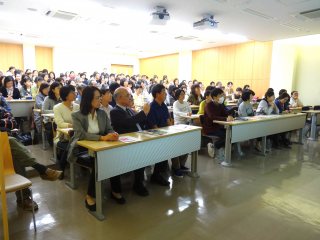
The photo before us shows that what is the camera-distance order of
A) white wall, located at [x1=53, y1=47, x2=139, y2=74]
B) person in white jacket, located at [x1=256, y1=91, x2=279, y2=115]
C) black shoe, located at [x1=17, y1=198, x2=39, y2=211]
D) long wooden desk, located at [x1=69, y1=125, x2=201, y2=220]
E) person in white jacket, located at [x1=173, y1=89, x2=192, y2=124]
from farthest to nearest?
white wall, located at [x1=53, y1=47, x2=139, y2=74] → person in white jacket, located at [x1=256, y1=91, x2=279, y2=115] → person in white jacket, located at [x1=173, y1=89, x2=192, y2=124] → black shoe, located at [x1=17, y1=198, x2=39, y2=211] → long wooden desk, located at [x1=69, y1=125, x2=201, y2=220]

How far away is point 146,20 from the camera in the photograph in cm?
669

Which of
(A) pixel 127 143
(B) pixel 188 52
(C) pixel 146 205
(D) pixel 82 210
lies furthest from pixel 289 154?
(B) pixel 188 52

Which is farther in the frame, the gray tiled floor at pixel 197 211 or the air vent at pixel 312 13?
the air vent at pixel 312 13

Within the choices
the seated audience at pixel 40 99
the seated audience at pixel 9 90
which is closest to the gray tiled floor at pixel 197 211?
the seated audience at pixel 40 99

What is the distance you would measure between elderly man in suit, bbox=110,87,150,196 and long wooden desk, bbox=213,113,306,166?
1.65 meters

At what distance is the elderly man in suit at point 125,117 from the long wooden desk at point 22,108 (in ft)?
10.8

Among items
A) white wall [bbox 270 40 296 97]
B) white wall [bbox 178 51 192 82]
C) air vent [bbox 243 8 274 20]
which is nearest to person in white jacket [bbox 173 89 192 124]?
air vent [bbox 243 8 274 20]

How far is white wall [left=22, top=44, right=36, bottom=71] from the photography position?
1159cm

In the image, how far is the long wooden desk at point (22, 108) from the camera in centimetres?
518

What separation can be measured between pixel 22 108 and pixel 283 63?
8942 mm

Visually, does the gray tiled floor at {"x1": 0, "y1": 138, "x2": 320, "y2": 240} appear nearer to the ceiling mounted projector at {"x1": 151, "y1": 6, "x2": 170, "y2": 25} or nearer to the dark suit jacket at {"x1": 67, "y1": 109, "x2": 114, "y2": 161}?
the dark suit jacket at {"x1": 67, "y1": 109, "x2": 114, "y2": 161}

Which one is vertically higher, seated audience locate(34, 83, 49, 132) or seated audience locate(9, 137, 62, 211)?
seated audience locate(34, 83, 49, 132)

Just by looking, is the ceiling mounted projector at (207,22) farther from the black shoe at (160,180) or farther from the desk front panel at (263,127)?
the black shoe at (160,180)

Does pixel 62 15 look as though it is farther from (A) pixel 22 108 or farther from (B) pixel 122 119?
(B) pixel 122 119
